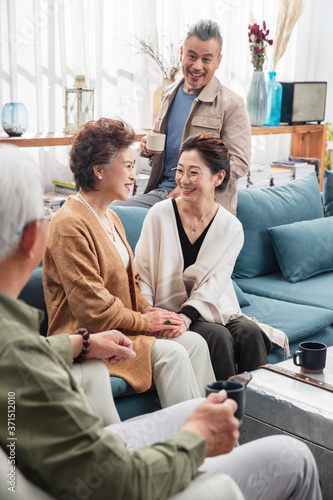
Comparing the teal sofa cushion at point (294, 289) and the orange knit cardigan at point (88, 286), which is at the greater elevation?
the orange knit cardigan at point (88, 286)

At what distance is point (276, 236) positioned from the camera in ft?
10.8

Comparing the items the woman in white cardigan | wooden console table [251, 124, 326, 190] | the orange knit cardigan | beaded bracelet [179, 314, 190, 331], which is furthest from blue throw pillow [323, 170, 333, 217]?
the orange knit cardigan

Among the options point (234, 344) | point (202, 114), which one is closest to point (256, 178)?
point (202, 114)

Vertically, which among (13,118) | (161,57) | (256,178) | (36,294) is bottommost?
(36,294)

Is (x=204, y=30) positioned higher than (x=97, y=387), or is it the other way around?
(x=204, y=30)

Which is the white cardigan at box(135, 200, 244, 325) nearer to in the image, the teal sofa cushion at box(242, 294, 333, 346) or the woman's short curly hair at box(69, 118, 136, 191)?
the teal sofa cushion at box(242, 294, 333, 346)

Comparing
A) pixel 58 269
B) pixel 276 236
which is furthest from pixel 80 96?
pixel 58 269

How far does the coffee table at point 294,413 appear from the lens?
1.80 m

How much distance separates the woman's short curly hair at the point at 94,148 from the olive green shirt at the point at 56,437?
1.20 m

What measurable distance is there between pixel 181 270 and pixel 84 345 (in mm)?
888

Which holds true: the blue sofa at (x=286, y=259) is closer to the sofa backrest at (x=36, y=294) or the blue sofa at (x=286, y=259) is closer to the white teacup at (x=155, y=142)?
the white teacup at (x=155, y=142)

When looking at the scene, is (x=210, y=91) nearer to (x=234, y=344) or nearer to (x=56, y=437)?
(x=234, y=344)

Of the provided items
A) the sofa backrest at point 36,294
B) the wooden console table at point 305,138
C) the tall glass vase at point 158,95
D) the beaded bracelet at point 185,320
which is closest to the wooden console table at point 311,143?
the wooden console table at point 305,138

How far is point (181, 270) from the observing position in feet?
8.15
